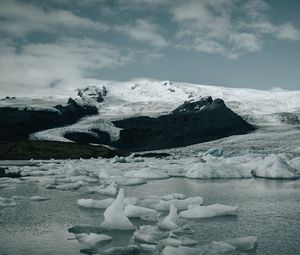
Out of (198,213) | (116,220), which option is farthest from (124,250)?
(198,213)

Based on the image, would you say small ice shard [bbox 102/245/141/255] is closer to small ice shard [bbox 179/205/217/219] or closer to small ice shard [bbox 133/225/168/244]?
small ice shard [bbox 133/225/168/244]

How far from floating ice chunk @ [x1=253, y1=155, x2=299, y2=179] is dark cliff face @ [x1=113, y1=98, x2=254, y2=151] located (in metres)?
60.2

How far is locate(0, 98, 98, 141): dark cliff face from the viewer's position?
8700cm

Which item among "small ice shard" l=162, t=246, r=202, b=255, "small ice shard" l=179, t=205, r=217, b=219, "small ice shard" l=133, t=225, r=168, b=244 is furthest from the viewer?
"small ice shard" l=179, t=205, r=217, b=219

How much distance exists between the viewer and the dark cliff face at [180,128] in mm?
87312

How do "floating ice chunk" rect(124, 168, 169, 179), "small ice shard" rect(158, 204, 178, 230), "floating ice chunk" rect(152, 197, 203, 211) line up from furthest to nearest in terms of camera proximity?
1. "floating ice chunk" rect(124, 168, 169, 179)
2. "floating ice chunk" rect(152, 197, 203, 211)
3. "small ice shard" rect(158, 204, 178, 230)

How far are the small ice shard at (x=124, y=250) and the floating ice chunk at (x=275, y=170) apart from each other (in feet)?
52.2

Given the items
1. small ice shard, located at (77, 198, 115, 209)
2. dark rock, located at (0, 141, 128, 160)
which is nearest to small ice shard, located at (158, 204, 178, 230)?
Result: small ice shard, located at (77, 198, 115, 209)

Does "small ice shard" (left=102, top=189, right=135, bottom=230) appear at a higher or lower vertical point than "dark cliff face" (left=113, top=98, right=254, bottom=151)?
lower

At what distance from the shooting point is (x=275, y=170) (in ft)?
71.8

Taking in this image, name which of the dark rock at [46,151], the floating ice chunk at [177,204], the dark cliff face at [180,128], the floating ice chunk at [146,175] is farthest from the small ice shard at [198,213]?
the dark cliff face at [180,128]

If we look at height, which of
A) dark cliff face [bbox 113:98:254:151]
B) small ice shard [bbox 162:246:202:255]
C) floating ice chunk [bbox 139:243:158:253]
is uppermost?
dark cliff face [bbox 113:98:254:151]

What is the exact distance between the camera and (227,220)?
10461 millimetres

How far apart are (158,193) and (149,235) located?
773 centimetres
